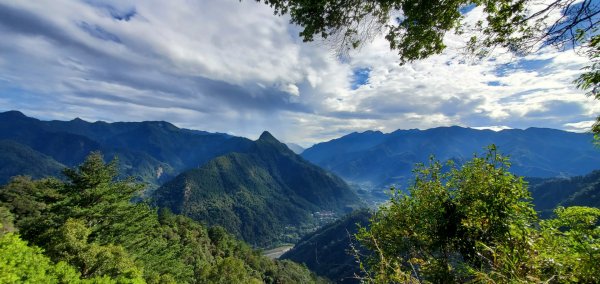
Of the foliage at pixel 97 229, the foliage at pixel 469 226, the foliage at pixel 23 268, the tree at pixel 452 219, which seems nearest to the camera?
the foliage at pixel 469 226

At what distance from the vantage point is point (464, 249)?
10.8 metres

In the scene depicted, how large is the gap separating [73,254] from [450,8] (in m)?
32.2

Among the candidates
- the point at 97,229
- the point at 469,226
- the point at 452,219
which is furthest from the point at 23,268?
the point at 97,229

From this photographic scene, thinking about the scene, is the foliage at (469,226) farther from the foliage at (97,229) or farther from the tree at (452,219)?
the foliage at (97,229)

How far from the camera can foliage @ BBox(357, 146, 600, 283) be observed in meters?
7.09

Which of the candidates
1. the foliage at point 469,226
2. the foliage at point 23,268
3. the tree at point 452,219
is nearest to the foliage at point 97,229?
the foliage at point 23,268

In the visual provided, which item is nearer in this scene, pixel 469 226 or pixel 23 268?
Result: pixel 469 226

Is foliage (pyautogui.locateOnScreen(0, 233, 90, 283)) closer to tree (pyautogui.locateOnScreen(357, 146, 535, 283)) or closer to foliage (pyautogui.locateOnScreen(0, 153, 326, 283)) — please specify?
foliage (pyautogui.locateOnScreen(0, 153, 326, 283))

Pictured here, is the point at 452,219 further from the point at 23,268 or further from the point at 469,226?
the point at 23,268

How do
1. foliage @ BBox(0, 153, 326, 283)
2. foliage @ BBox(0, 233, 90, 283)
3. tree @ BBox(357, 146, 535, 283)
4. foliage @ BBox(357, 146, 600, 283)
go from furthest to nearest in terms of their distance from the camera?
foliage @ BBox(0, 153, 326, 283)
foliage @ BBox(0, 233, 90, 283)
tree @ BBox(357, 146, 535, 283)
foliage @ BBox(357, 146, 600, 283)

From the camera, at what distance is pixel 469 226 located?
10.0 m

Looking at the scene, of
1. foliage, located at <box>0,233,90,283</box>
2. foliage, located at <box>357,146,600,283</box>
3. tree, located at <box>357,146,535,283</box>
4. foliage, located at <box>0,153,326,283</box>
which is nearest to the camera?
foliage, located at <box>357,146,600,283</box>

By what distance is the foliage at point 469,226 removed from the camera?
23.3 ft

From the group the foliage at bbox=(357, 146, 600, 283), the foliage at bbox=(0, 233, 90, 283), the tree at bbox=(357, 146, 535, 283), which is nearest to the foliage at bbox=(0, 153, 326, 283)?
the foliage at bbox=(0, 233, 90, 283)
